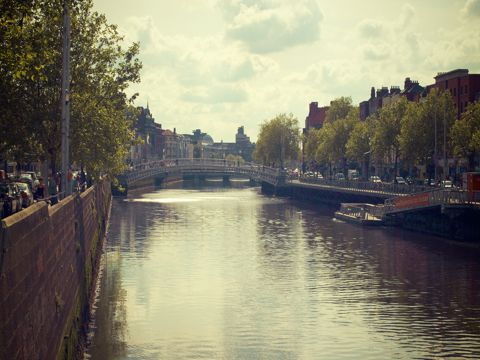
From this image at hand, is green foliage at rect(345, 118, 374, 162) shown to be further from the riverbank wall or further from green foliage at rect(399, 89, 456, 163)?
the riverbank wall

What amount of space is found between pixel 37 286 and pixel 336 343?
1389cm

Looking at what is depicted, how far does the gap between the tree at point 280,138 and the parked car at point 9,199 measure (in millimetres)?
142180

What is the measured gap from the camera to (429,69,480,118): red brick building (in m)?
104

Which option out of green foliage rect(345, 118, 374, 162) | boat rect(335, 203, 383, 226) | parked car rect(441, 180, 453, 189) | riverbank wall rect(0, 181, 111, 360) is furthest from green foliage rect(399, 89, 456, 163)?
riverbank wall rect(0, 181, 111, 360)

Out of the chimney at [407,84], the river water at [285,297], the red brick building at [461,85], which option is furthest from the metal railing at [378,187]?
the chimney at [407,84]

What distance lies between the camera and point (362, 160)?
4953 inches

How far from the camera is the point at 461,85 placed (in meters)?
107

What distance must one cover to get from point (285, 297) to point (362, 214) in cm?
4266

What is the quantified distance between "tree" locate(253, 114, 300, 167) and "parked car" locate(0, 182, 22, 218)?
142 m

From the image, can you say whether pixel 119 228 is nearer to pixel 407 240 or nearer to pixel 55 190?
pixel 407 240

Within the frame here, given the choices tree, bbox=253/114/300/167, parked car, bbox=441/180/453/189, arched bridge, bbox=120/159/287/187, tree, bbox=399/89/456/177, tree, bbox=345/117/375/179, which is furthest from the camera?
tree, bbox=253/114/300/167

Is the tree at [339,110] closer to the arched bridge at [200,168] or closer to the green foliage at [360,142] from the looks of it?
the arched bridge at [200,168]

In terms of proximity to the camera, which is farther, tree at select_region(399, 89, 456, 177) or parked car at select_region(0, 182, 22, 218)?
tree at select_region(399, 89, 456, 177)

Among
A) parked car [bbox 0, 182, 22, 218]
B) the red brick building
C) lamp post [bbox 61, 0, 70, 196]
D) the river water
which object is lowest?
the river water
